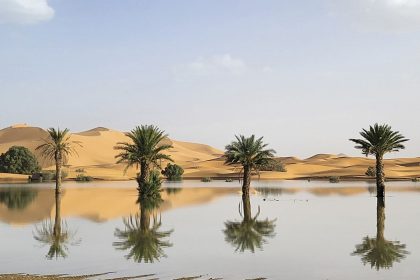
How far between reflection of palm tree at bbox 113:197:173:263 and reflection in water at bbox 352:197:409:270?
5.15 meters

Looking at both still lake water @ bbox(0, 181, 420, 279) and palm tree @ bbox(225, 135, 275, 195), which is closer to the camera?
still lake water @ bbox(0, 181, 420, 279)

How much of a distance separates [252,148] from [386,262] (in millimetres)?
27810

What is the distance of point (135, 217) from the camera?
24328 mm

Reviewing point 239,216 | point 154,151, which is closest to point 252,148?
point 154,151

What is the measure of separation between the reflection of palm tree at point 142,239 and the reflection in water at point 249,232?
6.76 ft

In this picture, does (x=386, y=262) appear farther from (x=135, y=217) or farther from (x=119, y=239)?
(x=135, y=217)

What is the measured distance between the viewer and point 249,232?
62.8 ft

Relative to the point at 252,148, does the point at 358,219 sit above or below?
below

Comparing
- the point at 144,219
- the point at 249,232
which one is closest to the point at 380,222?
the point at 249,232

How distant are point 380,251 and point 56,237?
10.1 meters

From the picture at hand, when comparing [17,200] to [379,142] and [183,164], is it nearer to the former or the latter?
[379,142]

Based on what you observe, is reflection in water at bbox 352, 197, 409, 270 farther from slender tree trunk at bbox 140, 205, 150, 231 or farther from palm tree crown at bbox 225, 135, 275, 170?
palm tree crown at bbox 225, 135, 275, 170

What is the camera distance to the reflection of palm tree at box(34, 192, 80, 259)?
15.1 meters

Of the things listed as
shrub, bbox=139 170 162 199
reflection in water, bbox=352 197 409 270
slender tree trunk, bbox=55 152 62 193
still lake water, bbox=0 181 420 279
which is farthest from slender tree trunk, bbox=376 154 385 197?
slender tree trunk, bbox=55 152 62 193
